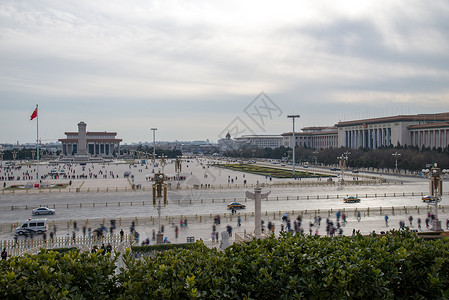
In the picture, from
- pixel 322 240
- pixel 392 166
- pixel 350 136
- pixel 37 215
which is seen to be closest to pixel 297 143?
pixel 350 136

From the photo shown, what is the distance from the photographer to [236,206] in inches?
1054

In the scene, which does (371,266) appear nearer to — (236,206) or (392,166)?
(236,206)

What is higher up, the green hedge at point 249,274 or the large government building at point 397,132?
the large government building at point 397,132

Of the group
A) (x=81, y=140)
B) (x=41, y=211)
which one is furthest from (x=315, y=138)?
(x=41, y=211)

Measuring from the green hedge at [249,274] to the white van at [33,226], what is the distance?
13.2 m

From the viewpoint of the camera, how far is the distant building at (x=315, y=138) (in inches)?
4458

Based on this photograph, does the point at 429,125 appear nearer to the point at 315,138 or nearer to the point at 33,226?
the point at 315,138

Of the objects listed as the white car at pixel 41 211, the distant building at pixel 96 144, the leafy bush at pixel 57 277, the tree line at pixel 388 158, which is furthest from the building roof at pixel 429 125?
the distant building at pixel 96 144

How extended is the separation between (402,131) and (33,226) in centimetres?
7342

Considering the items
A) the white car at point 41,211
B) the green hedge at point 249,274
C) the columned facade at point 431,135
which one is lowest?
the white car at point 41,211

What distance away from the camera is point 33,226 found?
19500 mm

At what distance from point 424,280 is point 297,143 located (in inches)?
4684

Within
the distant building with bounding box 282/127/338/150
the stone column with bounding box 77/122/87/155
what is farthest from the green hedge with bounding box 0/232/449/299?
the distant building with bounding box 282/127/338/150

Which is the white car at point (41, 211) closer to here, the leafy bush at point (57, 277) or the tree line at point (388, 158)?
the leafy bush at point (57, 277)
